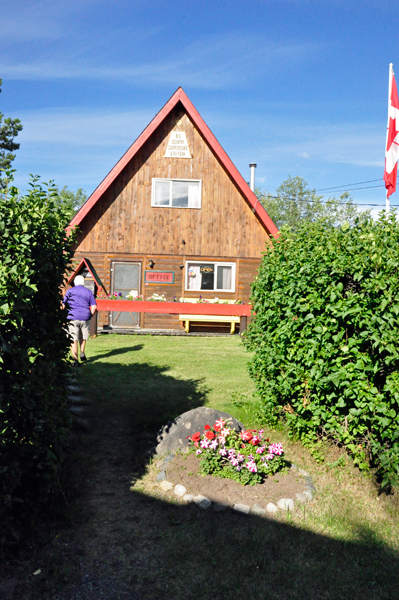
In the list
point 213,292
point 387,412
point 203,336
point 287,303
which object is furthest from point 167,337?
point 387,412

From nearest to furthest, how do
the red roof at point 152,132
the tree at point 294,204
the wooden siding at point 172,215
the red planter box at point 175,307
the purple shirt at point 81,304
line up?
the purple shirt at point 81,304
the red planter box at point 175,307
the red roof at point 152,132
the wooden siding at point 172,215
the tree at point 294,204

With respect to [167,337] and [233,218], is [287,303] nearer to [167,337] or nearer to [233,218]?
[167,337]

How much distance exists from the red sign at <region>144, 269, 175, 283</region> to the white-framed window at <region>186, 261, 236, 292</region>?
634mm

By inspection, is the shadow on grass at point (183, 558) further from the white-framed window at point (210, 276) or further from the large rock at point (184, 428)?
Result: the white-framed window at point (210, 276)

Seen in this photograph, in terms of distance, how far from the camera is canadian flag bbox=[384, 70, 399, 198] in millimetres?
9288

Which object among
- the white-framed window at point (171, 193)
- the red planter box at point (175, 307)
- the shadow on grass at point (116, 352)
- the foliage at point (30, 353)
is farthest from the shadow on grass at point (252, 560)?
the white-framed window at point (171, 193)

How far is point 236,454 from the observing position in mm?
5020

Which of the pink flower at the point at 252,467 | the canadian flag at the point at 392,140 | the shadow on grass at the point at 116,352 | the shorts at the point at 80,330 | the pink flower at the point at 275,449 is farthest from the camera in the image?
the shadow on grass at the point at 116,352

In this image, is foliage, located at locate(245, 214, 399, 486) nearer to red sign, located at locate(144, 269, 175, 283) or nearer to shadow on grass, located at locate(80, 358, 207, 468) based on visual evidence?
shadow on grass, located at locate(80, 358, 207, 468)

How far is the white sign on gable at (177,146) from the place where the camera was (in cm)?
1739

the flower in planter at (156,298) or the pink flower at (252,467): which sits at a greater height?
the flower in planter at (156,298)

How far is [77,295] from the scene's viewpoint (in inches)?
386

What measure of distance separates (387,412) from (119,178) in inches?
575

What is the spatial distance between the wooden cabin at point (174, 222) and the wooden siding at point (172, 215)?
0.04 meters
